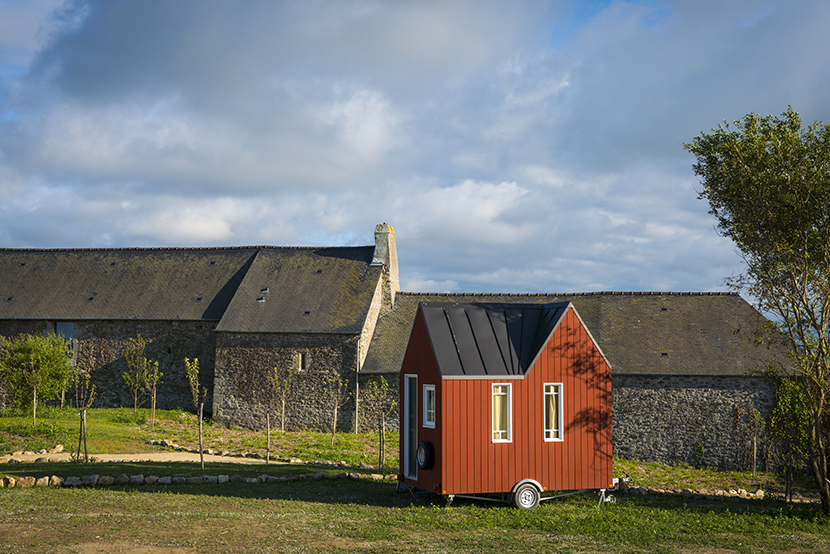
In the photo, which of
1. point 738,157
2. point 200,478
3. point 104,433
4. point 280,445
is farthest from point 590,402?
point 104,433

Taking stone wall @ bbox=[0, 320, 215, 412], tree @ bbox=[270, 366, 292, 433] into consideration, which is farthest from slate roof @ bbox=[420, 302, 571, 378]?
stone wall @ bbox=[0, 320, 215, 412]

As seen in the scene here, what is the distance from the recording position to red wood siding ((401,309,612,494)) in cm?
1486

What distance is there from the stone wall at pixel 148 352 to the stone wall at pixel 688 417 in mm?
20771

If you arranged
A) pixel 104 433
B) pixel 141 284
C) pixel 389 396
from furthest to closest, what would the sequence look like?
1. pixel 141 284
2. pixel 389 396
3. pixel 104 433

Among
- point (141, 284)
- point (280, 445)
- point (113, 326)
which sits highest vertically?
point (141, 284)

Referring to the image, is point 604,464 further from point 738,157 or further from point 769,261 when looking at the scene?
point 738,157

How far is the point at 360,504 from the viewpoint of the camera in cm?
1513

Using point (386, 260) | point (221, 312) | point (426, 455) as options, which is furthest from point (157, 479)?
point (386, 260)

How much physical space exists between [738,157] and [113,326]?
31281 millimetres

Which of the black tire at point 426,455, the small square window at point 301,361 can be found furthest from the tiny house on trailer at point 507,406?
the small square window at point 301,361

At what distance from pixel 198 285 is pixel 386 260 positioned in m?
10.8

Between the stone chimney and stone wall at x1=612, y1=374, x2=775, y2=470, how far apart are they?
13144 millimetres

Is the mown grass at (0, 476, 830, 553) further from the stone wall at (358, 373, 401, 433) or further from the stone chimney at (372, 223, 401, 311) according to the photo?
the stone chimney at (372, 223, 401, 311)

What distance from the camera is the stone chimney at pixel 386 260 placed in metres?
36.1
